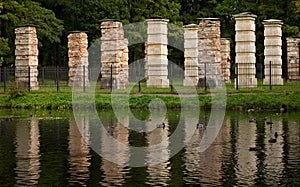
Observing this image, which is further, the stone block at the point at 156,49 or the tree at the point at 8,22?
the tree at the point at 8,22

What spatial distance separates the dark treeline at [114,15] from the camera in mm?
53000

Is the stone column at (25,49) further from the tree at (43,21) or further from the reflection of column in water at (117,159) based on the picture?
the reflection of column in water at (117,159)

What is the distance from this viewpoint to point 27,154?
15711 millimetres

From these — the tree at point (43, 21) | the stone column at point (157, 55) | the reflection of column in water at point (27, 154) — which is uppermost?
the tree at point (43, 21)

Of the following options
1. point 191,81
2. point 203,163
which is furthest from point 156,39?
point 203,163

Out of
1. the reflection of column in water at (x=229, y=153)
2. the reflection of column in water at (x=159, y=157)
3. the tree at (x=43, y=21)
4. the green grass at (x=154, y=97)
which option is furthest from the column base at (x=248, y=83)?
the tree at (x=43, y=21)

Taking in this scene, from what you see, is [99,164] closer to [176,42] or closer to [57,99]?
[57,99]

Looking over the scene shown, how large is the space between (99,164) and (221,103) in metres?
16.0

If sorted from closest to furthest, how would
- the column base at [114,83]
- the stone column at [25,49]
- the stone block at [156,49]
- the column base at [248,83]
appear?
the column base at [248,83]
the column base at [114,83]
the stone block at [156,49]
the stone column at [25,49]

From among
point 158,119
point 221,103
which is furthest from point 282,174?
point 221,103

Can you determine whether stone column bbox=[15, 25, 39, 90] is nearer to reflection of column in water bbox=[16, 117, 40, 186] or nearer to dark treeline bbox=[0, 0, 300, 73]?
dark treeline bbox=[0, 0, 300, 73]

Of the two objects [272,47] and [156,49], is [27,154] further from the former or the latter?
[272,47]

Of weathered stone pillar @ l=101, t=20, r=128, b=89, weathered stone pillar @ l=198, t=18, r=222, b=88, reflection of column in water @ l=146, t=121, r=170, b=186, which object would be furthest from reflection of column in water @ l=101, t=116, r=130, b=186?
weathered stone pillar @ l=198, t=18, r=222, b=88

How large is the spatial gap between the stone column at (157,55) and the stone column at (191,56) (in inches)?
88.9
